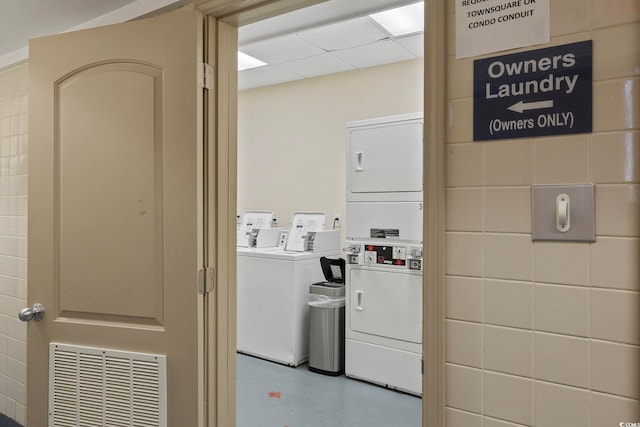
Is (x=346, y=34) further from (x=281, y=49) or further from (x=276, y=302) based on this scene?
(x=276, y=302)

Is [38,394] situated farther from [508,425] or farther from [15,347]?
[508,425]

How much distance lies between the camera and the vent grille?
170 centimetres

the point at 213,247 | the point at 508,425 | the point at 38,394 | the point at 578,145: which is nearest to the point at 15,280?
the point at 38,394

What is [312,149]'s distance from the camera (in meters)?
4.54

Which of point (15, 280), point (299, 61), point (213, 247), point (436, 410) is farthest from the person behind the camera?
point (299, 61)

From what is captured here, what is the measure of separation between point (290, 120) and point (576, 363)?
4004 millimetres

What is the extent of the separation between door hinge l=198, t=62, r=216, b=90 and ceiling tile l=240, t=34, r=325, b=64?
1.80 m

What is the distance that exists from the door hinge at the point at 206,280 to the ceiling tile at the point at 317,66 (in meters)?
2.69

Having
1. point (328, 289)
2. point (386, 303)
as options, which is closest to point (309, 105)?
point (328, 289)

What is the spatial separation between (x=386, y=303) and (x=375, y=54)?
2158 mm

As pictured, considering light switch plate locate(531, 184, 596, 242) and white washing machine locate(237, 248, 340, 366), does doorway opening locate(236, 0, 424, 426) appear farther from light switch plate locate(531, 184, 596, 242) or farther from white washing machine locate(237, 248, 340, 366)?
light switch plate locate(531, 184, 596, 242)

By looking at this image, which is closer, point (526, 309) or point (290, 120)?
point (526, 309)

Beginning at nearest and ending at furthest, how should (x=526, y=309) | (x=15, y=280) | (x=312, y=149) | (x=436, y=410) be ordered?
1. (x=526, y=309)
2. (x=436, y=410)
3. (x=15, y=280)
4. (x=312, y=149)

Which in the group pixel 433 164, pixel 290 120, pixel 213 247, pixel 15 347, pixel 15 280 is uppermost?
pixel 290 120
